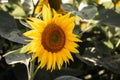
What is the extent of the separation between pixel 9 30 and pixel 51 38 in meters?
0.14

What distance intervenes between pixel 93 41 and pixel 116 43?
12 cm

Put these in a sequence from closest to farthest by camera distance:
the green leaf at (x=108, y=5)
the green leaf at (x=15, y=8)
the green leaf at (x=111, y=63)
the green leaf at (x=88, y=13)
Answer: the green leaf at (x=88, y=13), the green leaf at (x=111, y=63), the green leaf at (x=15, y=8), the green leaf at (x=108, y=5)

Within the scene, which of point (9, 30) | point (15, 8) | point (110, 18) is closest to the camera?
point (9, 30)

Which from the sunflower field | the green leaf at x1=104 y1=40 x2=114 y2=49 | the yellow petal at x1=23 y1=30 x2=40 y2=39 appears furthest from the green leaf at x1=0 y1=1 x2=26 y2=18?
the yellow petal at x1=23 y1=30 x2=40 y2=39

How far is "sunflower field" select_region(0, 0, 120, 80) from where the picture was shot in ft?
3.31

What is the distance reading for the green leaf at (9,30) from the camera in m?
1.05

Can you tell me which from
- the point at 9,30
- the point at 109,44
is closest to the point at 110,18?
the point at 109,44

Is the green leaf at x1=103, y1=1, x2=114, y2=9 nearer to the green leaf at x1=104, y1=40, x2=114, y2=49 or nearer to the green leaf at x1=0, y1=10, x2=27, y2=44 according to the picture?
the green leaf at x1=104, y1=40, x2=114, y2=49

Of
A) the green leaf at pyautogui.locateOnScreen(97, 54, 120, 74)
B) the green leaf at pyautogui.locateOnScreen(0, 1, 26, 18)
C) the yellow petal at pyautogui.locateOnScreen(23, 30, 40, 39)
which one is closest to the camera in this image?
the yellow petal at pyautogui.locateOnScreen(23, 30, 40, 39)

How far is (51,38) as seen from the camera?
41.4 inches

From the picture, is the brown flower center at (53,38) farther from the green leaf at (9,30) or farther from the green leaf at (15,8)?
the green leaf at (15,8)

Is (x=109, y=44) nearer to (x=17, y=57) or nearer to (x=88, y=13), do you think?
(x=88, y=13)

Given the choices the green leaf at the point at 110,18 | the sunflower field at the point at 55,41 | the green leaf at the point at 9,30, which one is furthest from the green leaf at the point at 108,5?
the green leaf at the point at 9,30

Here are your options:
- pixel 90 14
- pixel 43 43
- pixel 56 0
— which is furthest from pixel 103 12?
pixel 43 43
